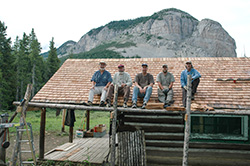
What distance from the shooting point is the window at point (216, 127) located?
680 centimetres

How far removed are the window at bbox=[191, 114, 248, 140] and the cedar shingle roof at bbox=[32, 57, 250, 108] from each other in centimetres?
79

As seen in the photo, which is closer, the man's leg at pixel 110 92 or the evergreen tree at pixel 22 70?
the man's leg at pixel 110 92

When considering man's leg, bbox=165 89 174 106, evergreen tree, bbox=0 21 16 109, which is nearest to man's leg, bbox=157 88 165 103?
man's leg, bbox=165 89 174 106

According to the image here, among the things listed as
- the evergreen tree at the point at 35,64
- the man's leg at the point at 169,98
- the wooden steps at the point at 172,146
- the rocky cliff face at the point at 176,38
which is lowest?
the wooden steps at the point at 172,146

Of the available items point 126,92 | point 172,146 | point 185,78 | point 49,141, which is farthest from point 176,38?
point 126,92

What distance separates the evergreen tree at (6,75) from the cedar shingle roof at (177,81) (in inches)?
934

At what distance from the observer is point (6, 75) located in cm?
2922

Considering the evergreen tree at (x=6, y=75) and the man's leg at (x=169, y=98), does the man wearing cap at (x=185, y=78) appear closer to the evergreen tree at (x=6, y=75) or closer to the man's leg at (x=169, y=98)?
the man's leg at (x=169, y=98)

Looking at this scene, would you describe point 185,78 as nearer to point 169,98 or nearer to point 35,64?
point 169,98

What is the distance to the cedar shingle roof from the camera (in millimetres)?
6664

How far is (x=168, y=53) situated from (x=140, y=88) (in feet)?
325

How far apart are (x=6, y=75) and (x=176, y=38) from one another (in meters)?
108

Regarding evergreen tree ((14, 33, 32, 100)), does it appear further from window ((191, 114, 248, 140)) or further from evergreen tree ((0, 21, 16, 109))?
window ((191, 114, 248, 140))

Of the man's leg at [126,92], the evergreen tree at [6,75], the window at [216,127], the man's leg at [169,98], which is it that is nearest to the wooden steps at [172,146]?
the window at [216,127]
